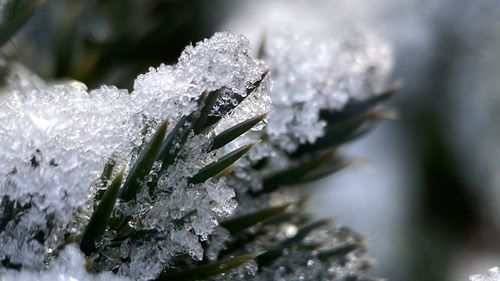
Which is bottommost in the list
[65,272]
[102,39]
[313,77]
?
[65,272]

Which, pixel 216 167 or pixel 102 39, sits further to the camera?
pixel 102 39

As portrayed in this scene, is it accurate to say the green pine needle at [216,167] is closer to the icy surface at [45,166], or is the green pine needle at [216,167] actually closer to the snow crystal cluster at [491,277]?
the icy surface at [45,166]

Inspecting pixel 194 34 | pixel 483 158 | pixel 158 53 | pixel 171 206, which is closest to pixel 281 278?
pixel 171 206

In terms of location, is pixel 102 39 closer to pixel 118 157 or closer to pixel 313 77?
pixel 313 77

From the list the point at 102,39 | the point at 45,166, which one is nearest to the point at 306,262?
the point at 45,166

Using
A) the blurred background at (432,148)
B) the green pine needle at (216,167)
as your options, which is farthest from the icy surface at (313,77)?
the blurred background at (432,148)

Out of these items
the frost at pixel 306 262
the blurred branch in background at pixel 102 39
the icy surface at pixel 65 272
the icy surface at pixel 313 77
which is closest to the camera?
the icy surface at pixel 65 272

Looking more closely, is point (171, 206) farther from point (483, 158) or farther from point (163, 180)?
point (483, 158)
